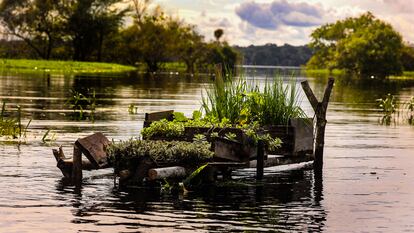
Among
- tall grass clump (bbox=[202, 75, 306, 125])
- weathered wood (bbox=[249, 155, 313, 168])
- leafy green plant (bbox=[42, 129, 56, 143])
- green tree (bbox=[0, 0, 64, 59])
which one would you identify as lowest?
leafy green plant (bbox=[42, 129, 56, 143])

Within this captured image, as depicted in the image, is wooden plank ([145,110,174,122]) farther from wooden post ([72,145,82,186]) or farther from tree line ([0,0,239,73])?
tree line ([0,0,239,73])

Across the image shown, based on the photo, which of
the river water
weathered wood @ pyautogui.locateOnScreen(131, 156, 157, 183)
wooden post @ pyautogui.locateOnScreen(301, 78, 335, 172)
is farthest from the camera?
wooden post @ pyautogui.locateOnScreen(301, 78, 335, 172)

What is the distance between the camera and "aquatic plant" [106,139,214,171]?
19.2 meters

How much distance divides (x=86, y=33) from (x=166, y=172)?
11765 cm

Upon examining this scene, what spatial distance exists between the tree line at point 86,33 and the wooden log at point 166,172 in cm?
10763

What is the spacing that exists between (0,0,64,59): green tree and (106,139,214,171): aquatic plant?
11755 cm

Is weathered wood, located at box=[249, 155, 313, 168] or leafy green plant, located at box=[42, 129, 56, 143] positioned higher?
weathered wood, located at box=[249, 155, 313, 168]


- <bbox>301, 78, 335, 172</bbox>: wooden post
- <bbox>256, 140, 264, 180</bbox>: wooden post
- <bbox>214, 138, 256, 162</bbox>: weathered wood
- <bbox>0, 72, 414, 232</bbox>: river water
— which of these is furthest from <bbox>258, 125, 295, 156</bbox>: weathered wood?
<bbox>214, 138, 256, 162</bbox>: weathered wood

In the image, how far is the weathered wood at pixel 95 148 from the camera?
19688 mm

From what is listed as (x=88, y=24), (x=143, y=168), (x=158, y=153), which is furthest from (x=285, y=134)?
(x=88, y=24)

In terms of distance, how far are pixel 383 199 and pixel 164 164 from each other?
4.89m

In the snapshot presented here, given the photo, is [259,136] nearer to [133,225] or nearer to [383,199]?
[383,199]

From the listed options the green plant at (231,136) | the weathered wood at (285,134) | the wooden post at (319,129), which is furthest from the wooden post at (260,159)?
the wooden post at (319,129)

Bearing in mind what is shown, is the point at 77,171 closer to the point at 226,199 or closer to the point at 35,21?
the point at 226,199
